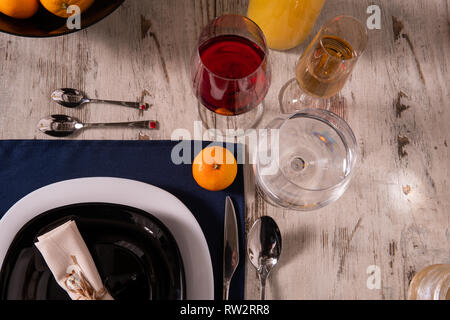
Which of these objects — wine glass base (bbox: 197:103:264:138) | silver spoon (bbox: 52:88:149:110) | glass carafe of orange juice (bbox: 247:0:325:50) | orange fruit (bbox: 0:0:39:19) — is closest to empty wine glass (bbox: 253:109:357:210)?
wine glass base (bbox: 197:103:264:138)

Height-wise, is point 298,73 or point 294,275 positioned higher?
point 298,73

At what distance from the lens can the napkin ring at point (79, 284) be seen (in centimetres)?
45

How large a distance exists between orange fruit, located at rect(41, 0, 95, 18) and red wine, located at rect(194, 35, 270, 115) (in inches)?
7.3

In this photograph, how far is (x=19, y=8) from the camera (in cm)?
47

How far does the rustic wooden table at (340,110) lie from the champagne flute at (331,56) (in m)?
0.06

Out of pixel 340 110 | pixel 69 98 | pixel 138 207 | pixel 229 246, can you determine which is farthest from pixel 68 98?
pixel 340 110

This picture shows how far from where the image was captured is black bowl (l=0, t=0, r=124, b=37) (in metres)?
0.49

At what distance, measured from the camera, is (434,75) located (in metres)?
0.61

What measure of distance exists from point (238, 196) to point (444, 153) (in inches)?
14.9

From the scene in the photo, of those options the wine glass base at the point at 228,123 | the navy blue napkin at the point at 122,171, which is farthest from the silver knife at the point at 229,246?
the wine glass base at the point at 228,123

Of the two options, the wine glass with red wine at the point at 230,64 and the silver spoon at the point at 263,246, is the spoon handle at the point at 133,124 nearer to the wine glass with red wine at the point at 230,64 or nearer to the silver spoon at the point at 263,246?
the wine glass with red wine at the point at 230,64

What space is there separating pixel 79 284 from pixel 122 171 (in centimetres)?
18

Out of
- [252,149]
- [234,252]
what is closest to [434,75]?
[252,149]

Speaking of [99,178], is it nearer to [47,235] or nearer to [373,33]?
[47,235]
